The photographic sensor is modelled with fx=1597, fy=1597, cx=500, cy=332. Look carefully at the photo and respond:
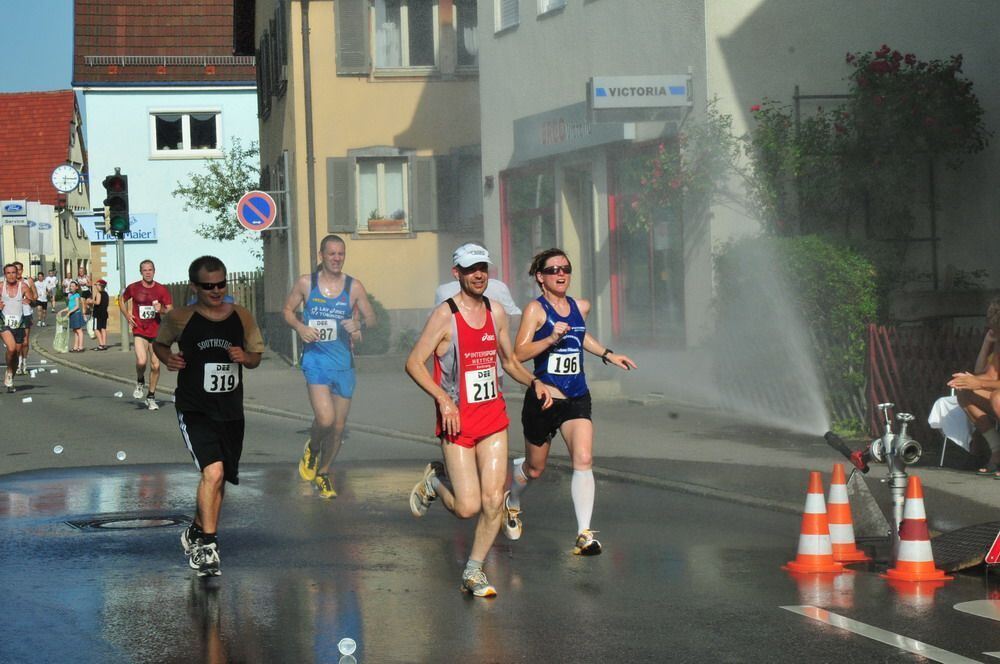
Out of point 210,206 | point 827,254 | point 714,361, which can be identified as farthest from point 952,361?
point 210,206

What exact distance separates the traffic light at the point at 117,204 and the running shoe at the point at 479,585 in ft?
63.2

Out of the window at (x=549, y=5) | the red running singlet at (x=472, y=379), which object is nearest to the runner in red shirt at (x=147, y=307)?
the window at (x=549, y=5)

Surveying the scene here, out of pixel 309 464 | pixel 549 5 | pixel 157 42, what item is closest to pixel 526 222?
pixel 549 5

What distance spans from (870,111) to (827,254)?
11.9 feet

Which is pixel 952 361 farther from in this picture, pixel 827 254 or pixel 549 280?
pixel 549 280

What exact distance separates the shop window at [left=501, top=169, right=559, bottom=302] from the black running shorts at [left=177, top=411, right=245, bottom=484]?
15.4 m

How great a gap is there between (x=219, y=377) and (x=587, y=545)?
2.28 m

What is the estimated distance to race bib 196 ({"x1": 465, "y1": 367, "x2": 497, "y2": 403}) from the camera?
26.5 ft

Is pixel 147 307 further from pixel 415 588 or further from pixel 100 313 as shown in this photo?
pixel 100 313

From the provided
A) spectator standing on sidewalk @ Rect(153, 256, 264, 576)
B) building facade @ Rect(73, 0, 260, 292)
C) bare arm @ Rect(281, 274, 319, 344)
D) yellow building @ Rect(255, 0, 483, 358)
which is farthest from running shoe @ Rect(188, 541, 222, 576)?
building facade @ Rect(73, 0, 260, 292)

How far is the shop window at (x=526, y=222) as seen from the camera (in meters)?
24.4

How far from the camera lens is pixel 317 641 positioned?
6.89 m

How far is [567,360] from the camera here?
31.1 ft

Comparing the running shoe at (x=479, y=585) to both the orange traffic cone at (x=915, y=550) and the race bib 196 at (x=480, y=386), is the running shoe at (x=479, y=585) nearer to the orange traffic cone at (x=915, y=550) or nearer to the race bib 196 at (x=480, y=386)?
the race bib 196 at (x=480, y=386)
